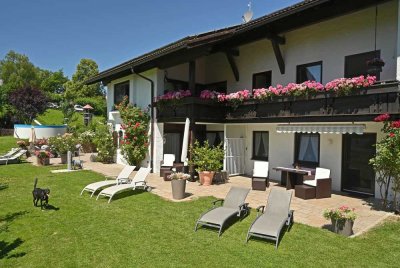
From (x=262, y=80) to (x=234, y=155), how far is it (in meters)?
5.41

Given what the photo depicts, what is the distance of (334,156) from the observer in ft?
49.5

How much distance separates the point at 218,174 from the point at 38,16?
769 inches

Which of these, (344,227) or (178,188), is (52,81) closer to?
(178,188)

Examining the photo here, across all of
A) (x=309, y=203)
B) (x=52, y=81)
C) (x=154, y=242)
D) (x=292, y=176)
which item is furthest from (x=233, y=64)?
(x=52, y=81)

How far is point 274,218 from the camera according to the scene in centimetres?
878

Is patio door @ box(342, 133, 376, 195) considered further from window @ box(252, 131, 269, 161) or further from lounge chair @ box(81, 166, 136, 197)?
lounge chair @ box(81, 166, 136, 197)

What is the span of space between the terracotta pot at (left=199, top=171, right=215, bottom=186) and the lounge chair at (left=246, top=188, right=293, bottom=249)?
6.59 metres

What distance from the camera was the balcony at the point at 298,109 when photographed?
35.0ft

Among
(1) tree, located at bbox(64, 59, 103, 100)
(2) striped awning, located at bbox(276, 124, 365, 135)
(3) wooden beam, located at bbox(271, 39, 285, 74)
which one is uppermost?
(1) tree, located at bbox(64, 59, 103, 100)

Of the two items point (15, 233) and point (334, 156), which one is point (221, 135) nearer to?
point (334, 156)

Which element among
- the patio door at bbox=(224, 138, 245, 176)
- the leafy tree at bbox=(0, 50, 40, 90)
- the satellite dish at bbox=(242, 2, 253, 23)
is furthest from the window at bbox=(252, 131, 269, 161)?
the leafy tree at bbox=(0, 50, 40, 90)

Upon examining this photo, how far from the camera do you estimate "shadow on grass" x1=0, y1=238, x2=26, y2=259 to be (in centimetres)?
757

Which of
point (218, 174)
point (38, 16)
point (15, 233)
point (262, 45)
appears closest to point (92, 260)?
point (15, 233)

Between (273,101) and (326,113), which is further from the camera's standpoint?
(273,101)
